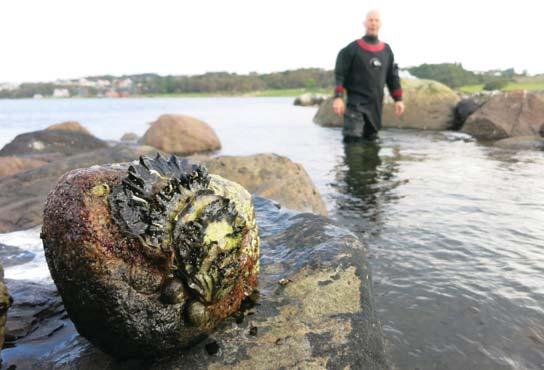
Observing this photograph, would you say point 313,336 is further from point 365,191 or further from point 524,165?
point 524,165

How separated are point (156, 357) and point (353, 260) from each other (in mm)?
1419

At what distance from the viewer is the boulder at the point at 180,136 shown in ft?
44.0

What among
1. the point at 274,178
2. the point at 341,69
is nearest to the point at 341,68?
the point at 341,69

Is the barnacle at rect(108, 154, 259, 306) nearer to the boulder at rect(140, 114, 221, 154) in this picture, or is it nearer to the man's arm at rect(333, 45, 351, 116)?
the man's arm at rect(333, 45, 351, 116)

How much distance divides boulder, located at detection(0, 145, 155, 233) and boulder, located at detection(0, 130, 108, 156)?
4.08 metres

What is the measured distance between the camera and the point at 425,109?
713 inches

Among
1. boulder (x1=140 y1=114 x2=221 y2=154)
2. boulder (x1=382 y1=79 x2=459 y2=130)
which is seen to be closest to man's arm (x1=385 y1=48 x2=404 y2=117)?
boulder (x1=140 y1=114 x2=221 y2=154)

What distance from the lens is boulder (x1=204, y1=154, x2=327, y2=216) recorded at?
17.6ft

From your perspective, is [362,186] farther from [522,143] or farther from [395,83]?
[522,143]

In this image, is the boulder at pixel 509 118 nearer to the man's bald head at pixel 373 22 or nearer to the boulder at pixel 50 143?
the man's bald head at pixel 373 22

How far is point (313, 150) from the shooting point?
39.5 ft

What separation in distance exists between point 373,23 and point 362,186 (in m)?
4.09

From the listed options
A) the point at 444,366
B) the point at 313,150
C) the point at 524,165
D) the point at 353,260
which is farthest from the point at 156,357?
the point at 313,150

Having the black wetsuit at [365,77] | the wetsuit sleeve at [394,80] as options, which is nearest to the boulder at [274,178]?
the black wetsuit at [365,77]
